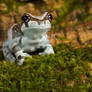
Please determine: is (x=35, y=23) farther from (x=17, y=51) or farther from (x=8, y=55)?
(x=8, y=55)

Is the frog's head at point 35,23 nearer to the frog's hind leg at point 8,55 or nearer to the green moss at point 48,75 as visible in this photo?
the green moss at point 48,75

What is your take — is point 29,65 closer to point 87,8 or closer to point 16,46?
point 16,46

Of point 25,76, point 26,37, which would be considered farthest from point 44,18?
point 25,76

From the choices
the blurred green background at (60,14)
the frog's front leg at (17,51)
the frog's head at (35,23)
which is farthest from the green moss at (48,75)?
the blurred green background at (60,14)

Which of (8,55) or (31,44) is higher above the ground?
(31,44)

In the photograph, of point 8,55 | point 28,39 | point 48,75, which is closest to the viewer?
point 48,75

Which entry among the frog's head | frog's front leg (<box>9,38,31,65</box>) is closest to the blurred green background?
frog's front leg (<box>9,38,31,65</box>)

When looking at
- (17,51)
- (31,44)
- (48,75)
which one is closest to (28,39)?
(31,44)
